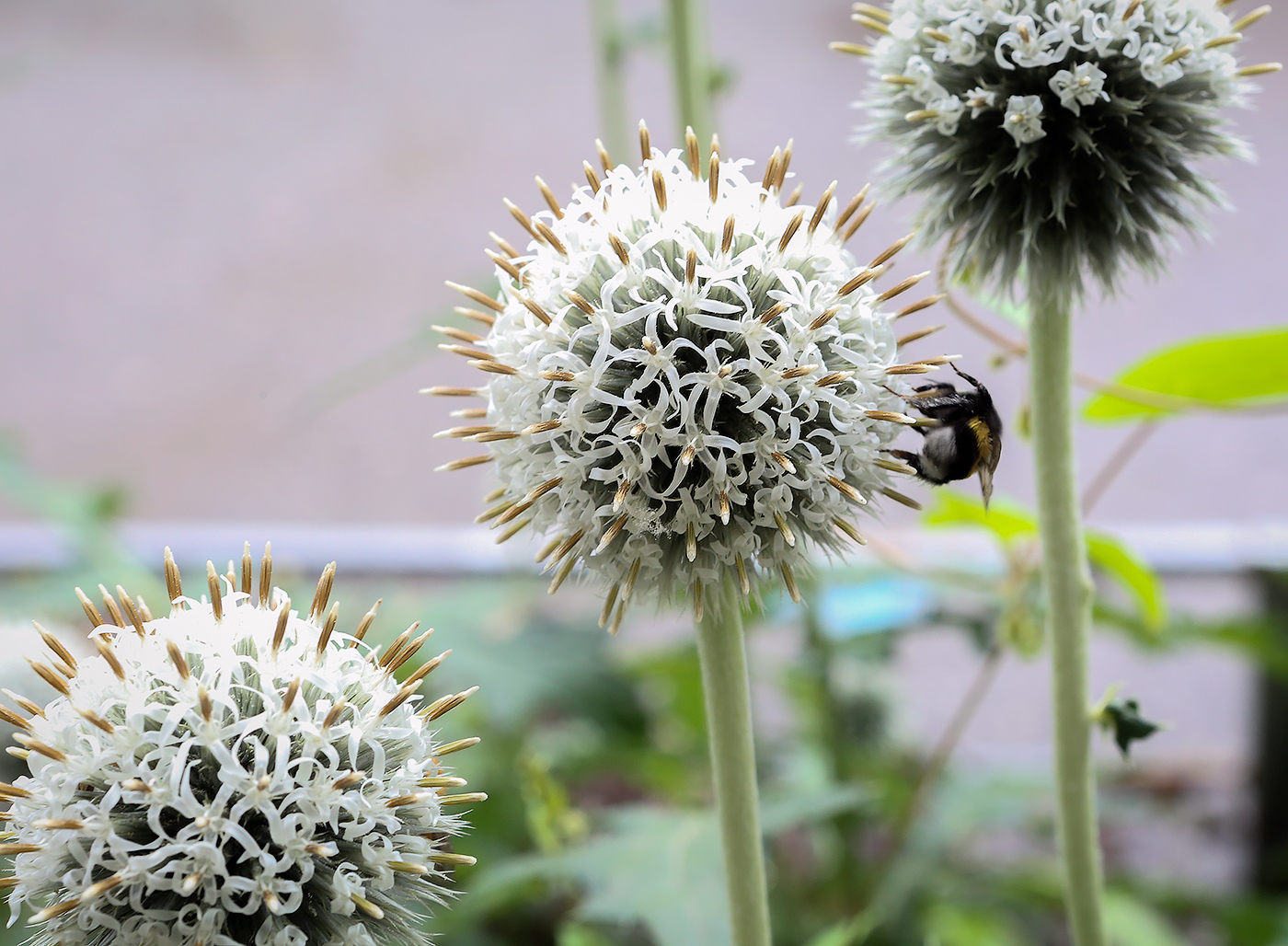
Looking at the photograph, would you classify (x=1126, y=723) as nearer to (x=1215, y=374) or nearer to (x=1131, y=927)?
(x=1215, y=374)

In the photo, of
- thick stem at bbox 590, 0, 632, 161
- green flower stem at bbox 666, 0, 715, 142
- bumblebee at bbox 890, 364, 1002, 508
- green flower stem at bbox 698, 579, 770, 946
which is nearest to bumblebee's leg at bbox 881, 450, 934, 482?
bumblebee at bbox 890, 364, 1002, 508

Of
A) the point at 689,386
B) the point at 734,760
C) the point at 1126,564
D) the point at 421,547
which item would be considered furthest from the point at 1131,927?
the point at 421,547

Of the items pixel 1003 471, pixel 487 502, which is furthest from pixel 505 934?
pixel 1003 471

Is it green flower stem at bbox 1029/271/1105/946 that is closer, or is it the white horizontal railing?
green flower stem at bbox 1029/271/1105/946

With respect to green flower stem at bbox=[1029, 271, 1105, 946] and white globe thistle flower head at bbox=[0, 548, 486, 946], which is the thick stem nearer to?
green flower stem at bbox=[1029, 271, 1105, 946]

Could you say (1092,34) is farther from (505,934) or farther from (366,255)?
(366,255)

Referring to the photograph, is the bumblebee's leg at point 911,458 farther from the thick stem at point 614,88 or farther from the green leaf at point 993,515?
the thick stem at point 614,88
